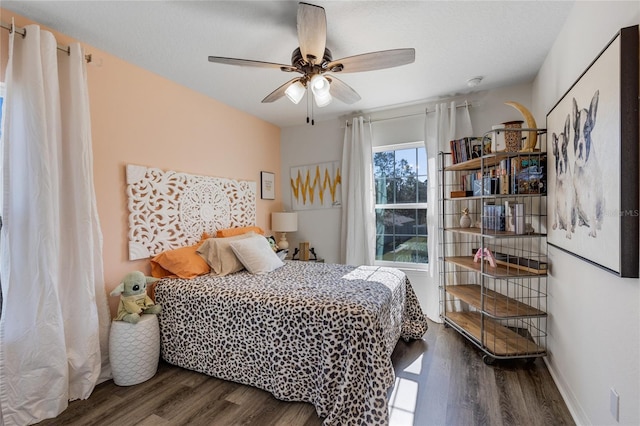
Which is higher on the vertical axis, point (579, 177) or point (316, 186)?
point (316, 186)

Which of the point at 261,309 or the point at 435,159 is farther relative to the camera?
the point at 435,159

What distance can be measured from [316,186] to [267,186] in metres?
0.69

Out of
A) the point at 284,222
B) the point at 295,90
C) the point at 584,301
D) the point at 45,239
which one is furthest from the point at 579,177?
the point at 45,239

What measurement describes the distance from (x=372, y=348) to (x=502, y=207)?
1657mm

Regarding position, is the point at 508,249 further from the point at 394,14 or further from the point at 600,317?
the point at 394,14

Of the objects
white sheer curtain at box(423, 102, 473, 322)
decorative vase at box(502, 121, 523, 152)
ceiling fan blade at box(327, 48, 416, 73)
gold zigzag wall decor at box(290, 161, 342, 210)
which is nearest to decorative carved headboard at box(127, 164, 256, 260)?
gold zigzag wall decor at box(290, 161, 342, 210)

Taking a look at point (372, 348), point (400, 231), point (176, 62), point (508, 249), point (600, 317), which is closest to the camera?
point (600, 317)

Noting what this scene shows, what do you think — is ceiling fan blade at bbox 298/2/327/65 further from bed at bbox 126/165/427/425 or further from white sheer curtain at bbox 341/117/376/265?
white sheer curtain at bbox 341/117/376/265

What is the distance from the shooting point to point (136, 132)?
7.86 feet

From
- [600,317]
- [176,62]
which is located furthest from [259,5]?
[600,317]

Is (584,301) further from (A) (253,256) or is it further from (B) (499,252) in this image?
(A) (253,256)

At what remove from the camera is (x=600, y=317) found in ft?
4.55

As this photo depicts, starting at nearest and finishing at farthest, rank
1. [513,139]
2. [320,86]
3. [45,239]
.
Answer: [45,239]
[320,86]
[513,139]

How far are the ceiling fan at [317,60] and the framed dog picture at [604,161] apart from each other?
89 centimetres
